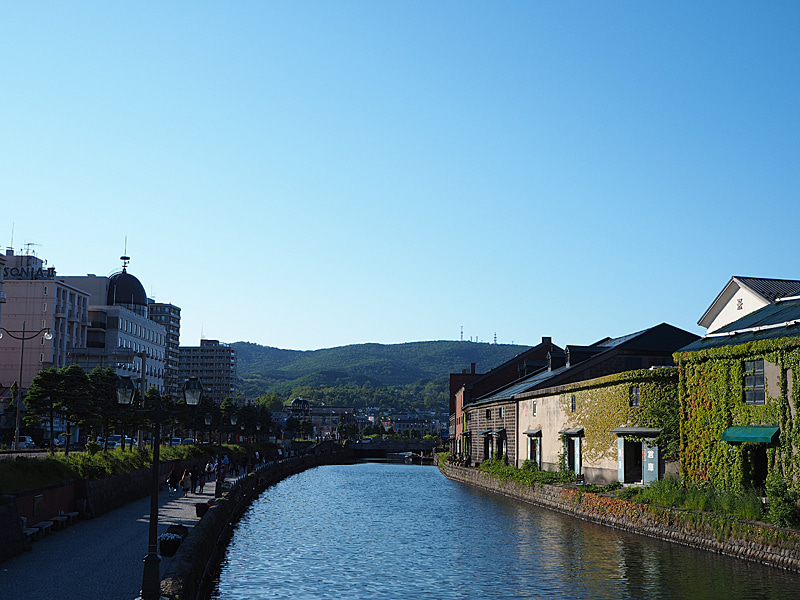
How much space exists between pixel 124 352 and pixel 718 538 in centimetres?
10999

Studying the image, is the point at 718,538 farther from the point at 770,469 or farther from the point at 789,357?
Answer: the point at 789,357

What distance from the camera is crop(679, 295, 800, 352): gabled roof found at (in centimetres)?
3553

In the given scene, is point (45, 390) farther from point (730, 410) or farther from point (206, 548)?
point (730, 410)

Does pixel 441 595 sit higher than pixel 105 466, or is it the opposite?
pixel 105 466

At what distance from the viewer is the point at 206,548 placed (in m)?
27.2

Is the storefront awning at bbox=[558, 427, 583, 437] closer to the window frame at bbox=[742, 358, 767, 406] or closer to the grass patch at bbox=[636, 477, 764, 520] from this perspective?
the grass patch at bbox=[636, 477, 764, 520]

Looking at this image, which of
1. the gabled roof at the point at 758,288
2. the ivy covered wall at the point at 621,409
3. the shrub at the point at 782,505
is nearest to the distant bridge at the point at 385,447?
the gabled roof at the point at 758,288

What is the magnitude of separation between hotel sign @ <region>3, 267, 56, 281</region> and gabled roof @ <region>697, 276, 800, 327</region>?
94601mm

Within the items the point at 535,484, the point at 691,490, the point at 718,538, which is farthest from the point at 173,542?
the point at 535,484

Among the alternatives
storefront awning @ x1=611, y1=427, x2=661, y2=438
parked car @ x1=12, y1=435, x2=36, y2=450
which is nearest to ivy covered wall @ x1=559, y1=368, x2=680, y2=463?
storefront awning @ x1=611, y1=427, x2=661, y2=438

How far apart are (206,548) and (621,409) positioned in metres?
27.9

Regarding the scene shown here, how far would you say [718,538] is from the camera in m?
31.3

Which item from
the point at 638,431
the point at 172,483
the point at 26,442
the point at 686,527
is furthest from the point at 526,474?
the point at 26,442

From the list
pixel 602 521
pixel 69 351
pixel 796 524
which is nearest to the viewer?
pixel 796 524
